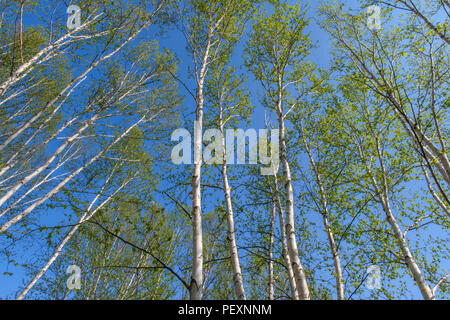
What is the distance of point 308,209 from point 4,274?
7.39 m

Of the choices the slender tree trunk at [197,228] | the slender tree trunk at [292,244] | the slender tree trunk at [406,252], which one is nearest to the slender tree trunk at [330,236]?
the slender tree trunk at [292,244]

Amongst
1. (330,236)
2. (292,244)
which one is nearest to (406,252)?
(330,236)

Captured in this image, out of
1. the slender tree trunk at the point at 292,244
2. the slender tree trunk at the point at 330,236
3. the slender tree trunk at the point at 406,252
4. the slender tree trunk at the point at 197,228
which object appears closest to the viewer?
the slender tree trunk at the point at 197,228

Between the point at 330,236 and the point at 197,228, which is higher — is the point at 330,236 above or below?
above

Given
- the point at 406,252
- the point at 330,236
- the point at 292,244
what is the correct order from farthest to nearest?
1. the point at 330,236
2. the point at 406,252
3. the point at 292,244

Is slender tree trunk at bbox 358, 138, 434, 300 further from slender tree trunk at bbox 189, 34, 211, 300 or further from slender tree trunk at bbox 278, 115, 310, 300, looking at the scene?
slender tree trunk at bbox 189, 34, 211, 300

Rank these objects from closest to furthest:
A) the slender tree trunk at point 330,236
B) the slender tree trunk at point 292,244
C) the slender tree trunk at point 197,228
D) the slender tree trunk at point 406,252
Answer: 1. the slender tree trunk at point 197,228
2. the slender tree trunk at point 292,244
3. the slender tree trunk at point 406,252
4. the slender tree trunk at point 330,236

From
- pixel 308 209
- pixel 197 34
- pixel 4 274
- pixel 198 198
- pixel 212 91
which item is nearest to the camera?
pixel 198 198

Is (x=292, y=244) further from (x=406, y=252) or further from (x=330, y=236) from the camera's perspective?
(x=406, y=252)

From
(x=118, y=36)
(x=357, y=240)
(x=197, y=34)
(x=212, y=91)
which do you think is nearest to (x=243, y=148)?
(x=212, y=91)

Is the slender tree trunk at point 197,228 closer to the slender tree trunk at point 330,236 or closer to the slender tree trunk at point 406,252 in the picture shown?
the slender tree trunk at point 330,236

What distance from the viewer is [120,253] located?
388 inches
